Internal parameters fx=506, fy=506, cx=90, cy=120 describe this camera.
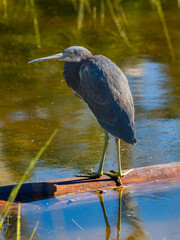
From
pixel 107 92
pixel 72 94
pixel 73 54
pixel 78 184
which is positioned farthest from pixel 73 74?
pixel 72 94

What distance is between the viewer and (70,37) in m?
10.1

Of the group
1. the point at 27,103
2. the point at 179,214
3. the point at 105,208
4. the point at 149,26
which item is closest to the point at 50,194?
the point at 105,208

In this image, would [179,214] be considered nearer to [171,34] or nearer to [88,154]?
[88,154]

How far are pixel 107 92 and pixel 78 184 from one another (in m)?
0.79

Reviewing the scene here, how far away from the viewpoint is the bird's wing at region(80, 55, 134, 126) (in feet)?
13.6

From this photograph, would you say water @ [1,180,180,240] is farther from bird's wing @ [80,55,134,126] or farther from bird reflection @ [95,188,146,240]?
bird's wing @ [80,55,134,126]

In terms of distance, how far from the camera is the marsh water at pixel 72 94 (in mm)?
4957

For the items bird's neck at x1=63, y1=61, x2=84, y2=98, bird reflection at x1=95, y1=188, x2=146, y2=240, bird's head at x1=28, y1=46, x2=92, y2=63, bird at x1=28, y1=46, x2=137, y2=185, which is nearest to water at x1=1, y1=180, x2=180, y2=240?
bird reflection at x1=95, y1=188, x2=146, y2=240

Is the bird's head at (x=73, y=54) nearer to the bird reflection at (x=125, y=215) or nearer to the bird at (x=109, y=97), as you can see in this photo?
the bird at (x=109, y=97)

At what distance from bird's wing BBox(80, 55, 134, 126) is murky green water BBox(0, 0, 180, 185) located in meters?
0.52

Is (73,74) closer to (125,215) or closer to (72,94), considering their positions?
(125,215)

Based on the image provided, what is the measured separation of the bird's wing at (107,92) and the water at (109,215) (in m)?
0.61

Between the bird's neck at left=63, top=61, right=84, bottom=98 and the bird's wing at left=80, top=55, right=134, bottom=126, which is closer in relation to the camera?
the bird's wing at left=80, top=55, right=134, bottom=126

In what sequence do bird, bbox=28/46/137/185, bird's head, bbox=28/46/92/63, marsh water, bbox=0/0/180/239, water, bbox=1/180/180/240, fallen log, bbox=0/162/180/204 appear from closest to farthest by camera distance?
1. water, bbox=1/180/180/240
2. fallen log, bbox=0/162/180/204
3. bird, bbox=28/46/137/185
4. bird's head, bbox=28/46/92/63
5. marsh water, bbox=0/0/180/239
